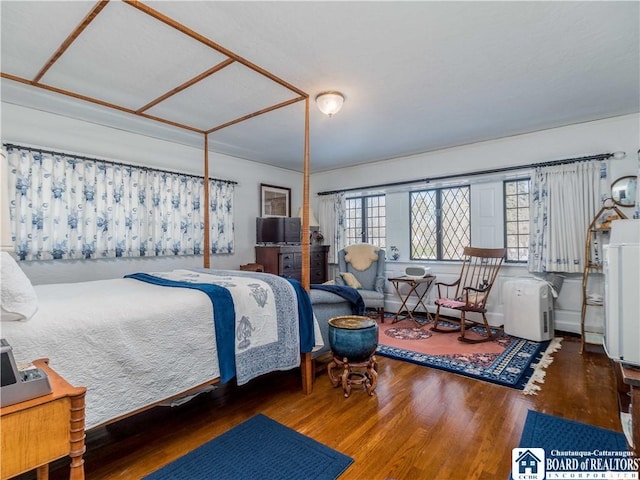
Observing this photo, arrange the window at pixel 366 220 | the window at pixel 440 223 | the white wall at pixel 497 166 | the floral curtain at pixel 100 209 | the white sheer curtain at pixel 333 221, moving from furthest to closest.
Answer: the white sheer curtain at pixel 333 221
the window at pixel 366 220
the window at pixel 440 223
the white wall at pixel 497 166
the floral curtain at pixel 100 209

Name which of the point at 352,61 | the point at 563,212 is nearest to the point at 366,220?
the point at 563,212

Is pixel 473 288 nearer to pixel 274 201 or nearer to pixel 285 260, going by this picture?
pixel 285 260

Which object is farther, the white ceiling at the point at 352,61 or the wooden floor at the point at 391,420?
the white ceiling at the point at 352,61

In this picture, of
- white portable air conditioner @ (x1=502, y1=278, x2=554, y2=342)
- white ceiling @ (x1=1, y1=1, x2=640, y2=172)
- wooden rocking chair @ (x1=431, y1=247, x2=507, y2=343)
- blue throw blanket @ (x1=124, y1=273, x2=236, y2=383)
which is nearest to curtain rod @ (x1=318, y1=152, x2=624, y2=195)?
white ceiling @ (x1=1, y1=1, x2=640, y2=172)

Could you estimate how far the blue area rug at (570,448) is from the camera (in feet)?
5.23

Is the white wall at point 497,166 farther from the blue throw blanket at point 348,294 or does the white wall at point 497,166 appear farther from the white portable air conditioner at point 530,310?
the blue throw blanket at point 348,294

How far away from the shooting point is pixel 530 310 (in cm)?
357

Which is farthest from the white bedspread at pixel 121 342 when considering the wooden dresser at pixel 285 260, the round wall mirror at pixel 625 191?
the round wall mirror at pixel 625 191

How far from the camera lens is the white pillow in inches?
51.6

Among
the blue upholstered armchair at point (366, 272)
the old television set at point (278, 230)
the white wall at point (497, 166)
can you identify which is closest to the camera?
the white wall at point (497, 166)

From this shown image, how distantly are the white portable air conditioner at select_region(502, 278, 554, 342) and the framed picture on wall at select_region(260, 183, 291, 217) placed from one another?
3.58 meters

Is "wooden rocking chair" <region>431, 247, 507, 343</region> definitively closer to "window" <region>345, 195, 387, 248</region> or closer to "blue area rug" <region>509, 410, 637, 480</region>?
"window" <region>345, 195, 387, 248</region>

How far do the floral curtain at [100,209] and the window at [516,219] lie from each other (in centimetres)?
393

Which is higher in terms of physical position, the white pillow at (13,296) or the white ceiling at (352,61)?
the white ceiling at (352,61)
